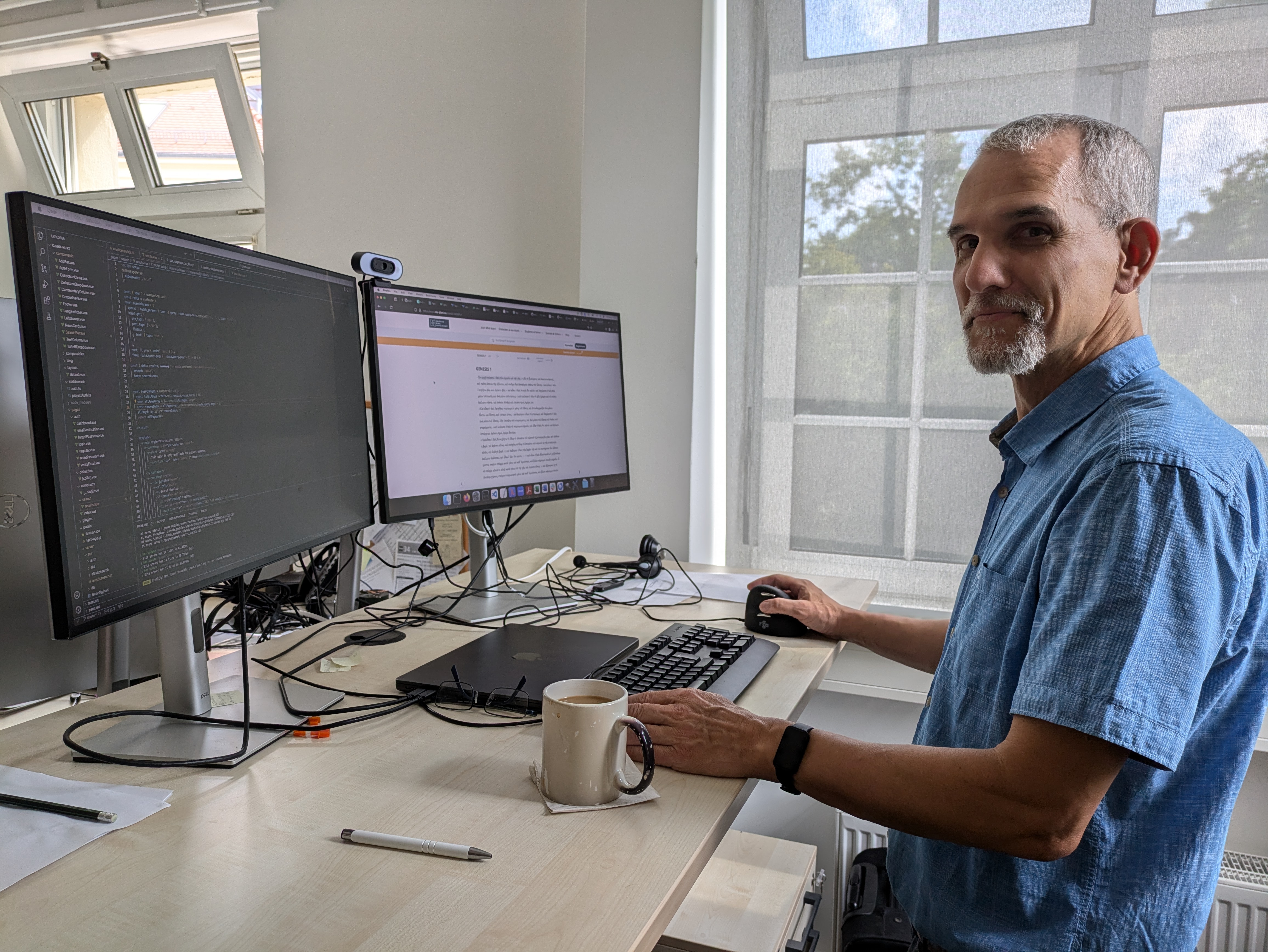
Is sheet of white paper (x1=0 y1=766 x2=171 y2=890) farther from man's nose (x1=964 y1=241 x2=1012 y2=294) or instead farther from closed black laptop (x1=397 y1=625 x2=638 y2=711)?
man's nose (x1=964 y1=241 x2=1012 y2=294)

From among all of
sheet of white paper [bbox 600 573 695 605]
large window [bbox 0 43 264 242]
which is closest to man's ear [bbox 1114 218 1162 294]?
sheet of white paper [bbox 600 573 695 605]

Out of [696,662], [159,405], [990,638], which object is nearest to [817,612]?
[696,662]

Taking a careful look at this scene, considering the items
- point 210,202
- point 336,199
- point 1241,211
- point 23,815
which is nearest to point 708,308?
point 1241,211

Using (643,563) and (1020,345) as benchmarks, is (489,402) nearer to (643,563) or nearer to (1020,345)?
(643,563)

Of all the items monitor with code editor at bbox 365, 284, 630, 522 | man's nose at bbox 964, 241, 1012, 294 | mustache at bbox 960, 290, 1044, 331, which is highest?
man's nose at bbox 964, 241, 1012, 294

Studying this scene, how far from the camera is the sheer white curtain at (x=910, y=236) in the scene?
1.70m

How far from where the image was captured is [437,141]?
254 cm

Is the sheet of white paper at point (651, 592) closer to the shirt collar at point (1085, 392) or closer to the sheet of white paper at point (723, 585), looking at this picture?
the sheet of white paper at point (723, 585)

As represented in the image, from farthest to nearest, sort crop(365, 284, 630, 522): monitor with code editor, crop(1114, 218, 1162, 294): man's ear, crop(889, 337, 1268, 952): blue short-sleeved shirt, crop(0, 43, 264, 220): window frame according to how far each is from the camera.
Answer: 1. crop(0, 43, 264, 220): window frame
2. crop(365, 284, 630, 522): monitor with code editor
3. crop(1114, 218, 1162, 294): man's ear
4. crop(889, 337, 1268, 952): blue short-sleeved shirt

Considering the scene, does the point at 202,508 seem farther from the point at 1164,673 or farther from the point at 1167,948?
the point at 1167,948

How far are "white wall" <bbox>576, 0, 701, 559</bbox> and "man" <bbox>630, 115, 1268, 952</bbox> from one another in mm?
1105

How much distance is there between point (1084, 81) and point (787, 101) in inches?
24.7

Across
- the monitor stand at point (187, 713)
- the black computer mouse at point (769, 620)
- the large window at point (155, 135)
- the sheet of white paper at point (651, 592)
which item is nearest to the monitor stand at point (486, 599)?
the sheet of white paper at point (651, 592)

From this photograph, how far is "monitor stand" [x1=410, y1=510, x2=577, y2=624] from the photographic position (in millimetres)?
1429
